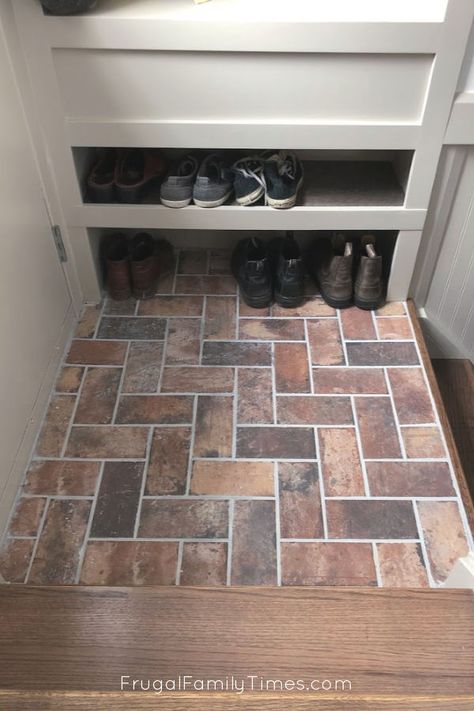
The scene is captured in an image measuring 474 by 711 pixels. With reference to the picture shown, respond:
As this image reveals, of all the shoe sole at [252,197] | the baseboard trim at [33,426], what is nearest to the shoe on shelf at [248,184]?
the shoe sole at [252,197]

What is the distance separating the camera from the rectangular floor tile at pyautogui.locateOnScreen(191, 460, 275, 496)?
1.61 m

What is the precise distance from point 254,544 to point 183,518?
0.20m

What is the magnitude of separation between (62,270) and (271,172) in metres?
0.75

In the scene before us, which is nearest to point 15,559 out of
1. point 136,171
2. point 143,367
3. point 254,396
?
point 143,367

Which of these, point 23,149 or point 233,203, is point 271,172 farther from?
point 23,149

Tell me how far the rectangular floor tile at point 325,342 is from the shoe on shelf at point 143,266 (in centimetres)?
58

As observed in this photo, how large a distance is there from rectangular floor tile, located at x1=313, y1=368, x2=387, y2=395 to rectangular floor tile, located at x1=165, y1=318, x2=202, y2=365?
0.40m

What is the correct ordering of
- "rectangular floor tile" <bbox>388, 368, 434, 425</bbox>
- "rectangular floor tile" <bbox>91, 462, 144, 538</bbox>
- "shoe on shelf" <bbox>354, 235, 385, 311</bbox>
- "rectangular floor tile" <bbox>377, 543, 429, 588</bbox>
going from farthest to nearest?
"shoe on shelf" <bbox>354, 235, 385, 311</bbox> → "rectangular floor tile" <bbox>388, 368, 434, 425</bbox> → "rectangular floor tile" <bbox>91, 462, 144, 538</bbox> → "rectangular floor tile" <bbox>377, 543, 429, 588</bbox>

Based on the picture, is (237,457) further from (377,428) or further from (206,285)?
(206,285)

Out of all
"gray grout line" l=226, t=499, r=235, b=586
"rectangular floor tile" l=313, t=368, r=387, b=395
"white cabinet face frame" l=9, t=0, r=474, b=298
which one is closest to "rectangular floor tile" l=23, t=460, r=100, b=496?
"gray grout line" l=226, t=499, r=235, b=586

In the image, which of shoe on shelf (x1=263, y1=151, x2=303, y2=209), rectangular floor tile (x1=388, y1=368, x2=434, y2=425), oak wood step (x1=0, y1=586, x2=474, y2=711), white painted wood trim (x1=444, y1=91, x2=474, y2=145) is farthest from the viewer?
shoe on shelf (x1=263, y1=151, x2=303, y2=209)

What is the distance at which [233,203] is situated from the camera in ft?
6.43

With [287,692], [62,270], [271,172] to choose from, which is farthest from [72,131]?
[287,692]

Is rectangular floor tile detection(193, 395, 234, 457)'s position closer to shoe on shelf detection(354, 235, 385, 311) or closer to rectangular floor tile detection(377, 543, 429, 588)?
rectangular floor tile detection(377, 543, 429, 588)
